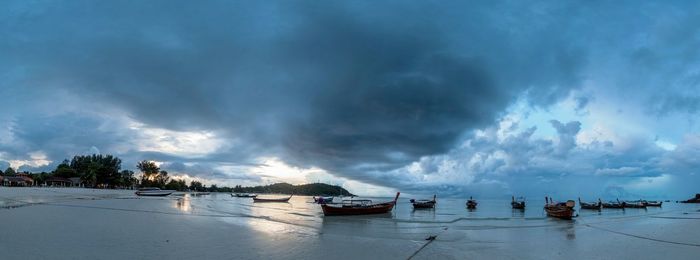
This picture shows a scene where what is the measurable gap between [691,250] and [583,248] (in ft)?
19.2

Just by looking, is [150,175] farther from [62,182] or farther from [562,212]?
[562,212]

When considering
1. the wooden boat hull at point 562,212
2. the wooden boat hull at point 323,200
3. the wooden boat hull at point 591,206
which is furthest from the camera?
the wooden boat hull at point 591,206

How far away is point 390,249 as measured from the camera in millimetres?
17344

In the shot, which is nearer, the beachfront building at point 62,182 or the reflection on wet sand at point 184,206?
the reflection on wet sand at point 184,206

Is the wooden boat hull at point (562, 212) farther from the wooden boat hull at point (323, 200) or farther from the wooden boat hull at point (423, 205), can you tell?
the wooden boat hull at point (323, 200)

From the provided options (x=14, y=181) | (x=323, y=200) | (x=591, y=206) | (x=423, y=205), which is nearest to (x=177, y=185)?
(x=14, y=181)

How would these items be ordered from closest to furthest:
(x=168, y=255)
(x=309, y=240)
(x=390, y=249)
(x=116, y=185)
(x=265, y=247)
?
1. (x=168, y=255)
2. (x=265, y=247)
3. (x=390, y=249)
4. (x=309, y=240)
5. (x=116, y=185)

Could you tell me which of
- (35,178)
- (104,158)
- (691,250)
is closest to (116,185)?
(104,158)

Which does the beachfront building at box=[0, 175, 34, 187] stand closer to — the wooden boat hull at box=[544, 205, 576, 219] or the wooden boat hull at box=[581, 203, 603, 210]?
the wooden boat hull at box=[544, 205, 576, 219]

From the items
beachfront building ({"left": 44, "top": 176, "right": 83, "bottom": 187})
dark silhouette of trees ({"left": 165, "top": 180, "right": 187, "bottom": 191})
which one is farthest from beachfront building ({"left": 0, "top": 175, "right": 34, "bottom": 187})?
dark silhouette of trees ({"left": 165, "top": 180, "right": 187, "bottom": 191})

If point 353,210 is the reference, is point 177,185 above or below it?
below

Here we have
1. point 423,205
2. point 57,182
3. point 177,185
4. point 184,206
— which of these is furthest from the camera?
point 177,185

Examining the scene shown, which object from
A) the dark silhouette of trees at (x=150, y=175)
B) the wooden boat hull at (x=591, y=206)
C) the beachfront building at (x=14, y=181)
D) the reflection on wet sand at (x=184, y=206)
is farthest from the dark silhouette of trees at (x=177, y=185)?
the wooden boat hull at (x=591, y=206)

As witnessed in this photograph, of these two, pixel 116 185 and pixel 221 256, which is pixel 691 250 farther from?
pixel 116 185
